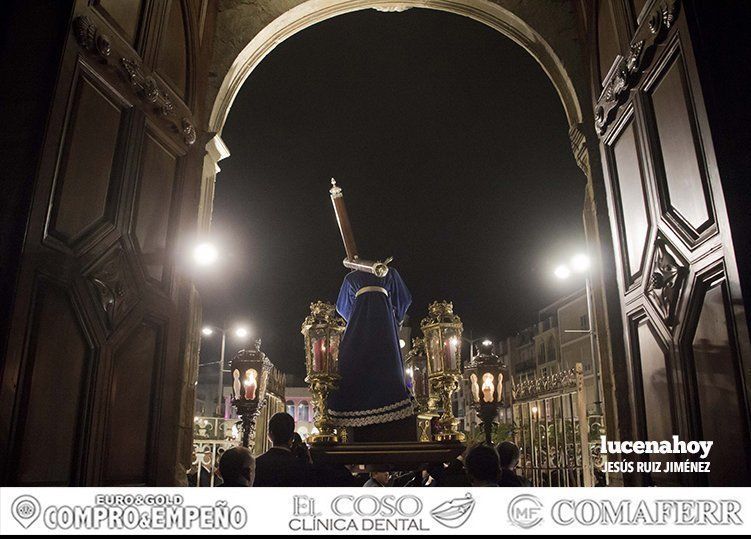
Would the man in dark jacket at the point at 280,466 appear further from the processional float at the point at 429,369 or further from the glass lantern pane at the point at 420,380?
the glass lantern pane at the point at 420,380

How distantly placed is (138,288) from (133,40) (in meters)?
1.61

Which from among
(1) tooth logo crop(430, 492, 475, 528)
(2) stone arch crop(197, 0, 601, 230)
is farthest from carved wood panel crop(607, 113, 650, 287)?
(1) tooth logo crop(430, 492, 475, 528)

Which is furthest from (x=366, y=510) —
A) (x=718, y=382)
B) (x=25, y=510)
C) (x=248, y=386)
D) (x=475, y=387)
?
(x=475, y=387)

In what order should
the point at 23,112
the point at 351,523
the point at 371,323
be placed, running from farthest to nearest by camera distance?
the point at 371,323 < the point at 23,112 < the point at 351,523

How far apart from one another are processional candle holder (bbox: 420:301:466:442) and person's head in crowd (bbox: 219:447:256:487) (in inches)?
62.8

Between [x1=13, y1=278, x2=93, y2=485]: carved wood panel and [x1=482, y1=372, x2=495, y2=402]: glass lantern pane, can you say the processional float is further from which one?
[x1=13, y1=278, x2=93, y2=485]: carved wood panel

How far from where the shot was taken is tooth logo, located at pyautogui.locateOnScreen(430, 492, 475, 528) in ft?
6.79

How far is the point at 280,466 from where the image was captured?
358cm

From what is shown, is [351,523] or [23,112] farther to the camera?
[23,112]

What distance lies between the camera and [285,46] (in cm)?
736

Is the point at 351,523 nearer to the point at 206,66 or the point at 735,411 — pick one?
the point at 735,411

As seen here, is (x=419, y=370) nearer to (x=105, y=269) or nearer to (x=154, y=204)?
(x=154, y=204)

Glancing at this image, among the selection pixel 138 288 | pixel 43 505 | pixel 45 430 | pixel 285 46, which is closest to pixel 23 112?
pixel 138 288

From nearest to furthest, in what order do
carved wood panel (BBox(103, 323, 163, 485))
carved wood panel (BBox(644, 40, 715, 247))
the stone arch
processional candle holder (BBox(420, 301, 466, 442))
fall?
carved wood panel (BBox(644, 40, 715, 247)) < carved wood panel (BBox(103, 323, 163, 485)) < processional candle holder (BBox(420, 301, 466, 442)) < the stone arch
